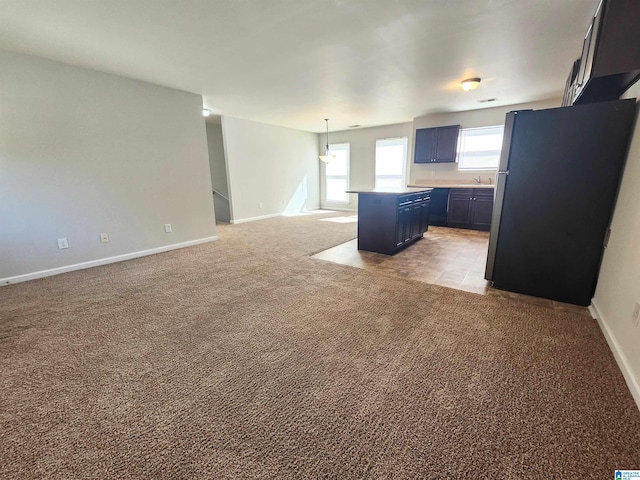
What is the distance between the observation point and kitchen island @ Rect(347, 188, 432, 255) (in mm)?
3857

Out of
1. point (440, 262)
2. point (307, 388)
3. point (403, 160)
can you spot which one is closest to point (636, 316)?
point (307, 388)

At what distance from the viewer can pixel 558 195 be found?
2359 millimetres

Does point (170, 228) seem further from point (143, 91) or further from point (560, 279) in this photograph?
point (560, 279)

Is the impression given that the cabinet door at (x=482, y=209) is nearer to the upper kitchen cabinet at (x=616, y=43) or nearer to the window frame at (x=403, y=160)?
the window frame at (x=403, y=160)

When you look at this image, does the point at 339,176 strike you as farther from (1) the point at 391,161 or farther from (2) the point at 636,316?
(2) the point at 636,316

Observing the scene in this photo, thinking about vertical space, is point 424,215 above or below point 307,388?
above

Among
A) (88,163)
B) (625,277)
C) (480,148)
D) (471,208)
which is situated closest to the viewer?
(625,277)

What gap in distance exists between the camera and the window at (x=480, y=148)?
5699 millimetres

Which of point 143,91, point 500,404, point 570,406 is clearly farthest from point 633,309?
point 143,91

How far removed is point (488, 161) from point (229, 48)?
18.0 feet

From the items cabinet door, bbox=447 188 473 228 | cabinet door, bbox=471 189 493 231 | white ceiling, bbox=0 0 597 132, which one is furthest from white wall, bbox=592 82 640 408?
cabinet door, bbox=447 188 473 228

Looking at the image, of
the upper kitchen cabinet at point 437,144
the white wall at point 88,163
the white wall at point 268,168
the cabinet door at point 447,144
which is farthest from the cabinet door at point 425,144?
the white wall at point 88,163

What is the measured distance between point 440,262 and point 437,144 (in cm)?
363

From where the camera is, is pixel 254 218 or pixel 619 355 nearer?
pixel 619 355
